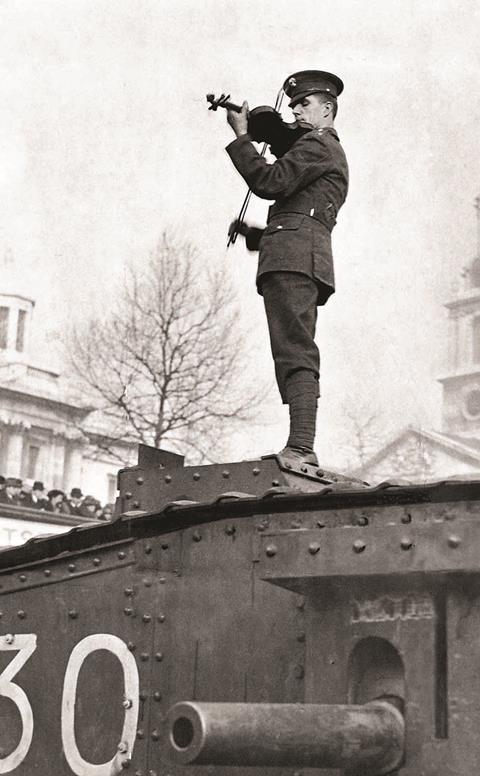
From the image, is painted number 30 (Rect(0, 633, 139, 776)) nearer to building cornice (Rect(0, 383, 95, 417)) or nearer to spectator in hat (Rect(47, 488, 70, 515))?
spectator in hat (Rect(47, 488, 70, 515))

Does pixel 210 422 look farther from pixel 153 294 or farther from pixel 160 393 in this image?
pixel 153 294

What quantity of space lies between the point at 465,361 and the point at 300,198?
35211mm

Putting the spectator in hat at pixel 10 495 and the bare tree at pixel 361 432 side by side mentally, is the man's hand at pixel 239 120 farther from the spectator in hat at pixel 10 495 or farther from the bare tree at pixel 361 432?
the bare tree at pixel 361 432

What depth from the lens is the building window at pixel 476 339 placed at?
1523 inches

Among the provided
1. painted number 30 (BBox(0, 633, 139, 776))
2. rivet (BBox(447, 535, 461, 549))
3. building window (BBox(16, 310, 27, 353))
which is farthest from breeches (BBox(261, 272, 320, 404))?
building window (BBox(16, 310, 27, 353))

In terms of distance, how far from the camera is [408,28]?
134ft

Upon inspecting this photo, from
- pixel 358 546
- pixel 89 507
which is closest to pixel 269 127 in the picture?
pixel 358 546

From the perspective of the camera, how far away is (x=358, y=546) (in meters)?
3.77

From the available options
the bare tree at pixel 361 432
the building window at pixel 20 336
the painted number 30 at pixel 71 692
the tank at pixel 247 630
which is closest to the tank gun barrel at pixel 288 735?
the tank at pixel 247 630

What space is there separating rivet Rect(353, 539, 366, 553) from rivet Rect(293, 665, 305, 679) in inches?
28.7

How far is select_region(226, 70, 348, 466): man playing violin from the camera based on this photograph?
532 centimetres

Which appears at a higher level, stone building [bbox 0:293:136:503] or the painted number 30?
stone building [bbox 0:293:136:503]

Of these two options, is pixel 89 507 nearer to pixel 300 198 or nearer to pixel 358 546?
pixel 300 198

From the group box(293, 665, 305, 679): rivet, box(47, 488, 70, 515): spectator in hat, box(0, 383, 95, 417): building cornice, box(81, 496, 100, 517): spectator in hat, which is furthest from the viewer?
box(0, 383, 95, 417): building cornice
